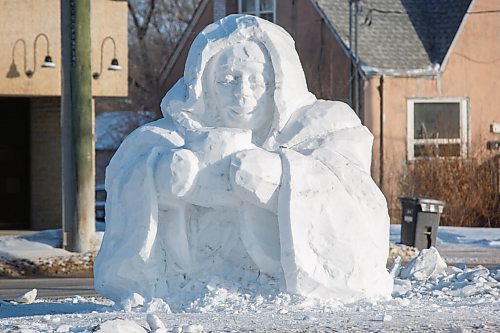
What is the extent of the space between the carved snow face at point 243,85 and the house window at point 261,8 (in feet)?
79.3

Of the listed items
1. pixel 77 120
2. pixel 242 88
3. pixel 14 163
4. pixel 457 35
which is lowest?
pixel 14 163

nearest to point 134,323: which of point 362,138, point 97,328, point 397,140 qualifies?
point 97,328

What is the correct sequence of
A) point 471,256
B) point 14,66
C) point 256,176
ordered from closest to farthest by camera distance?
1. point 256,176
2. point 471,256
3. point 14,66

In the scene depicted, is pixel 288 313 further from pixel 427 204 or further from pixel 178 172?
pixel 427 204

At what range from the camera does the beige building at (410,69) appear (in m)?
32.2

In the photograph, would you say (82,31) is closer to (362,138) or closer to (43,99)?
(43,99)

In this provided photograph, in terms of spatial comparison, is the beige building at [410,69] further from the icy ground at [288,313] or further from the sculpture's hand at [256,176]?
the sculpture's hand at [256,176]

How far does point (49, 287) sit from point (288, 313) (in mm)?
8342

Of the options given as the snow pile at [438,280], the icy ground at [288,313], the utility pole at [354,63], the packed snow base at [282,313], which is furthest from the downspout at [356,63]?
the packed snow base at [282,313]

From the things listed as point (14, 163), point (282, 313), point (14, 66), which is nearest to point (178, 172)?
point (282, 313)

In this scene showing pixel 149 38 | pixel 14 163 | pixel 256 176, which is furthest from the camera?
pixel 149 38

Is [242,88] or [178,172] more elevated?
[242,88]

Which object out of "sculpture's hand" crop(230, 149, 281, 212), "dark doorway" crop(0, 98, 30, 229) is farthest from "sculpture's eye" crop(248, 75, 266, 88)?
"dark doorway" crop(0, 98, 30, 229)

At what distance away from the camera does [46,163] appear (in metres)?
28.1
